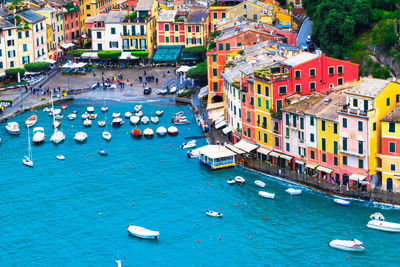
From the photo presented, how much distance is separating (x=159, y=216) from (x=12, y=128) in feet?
174

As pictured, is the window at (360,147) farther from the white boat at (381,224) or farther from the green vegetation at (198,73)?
the green vegetation at (198,73)

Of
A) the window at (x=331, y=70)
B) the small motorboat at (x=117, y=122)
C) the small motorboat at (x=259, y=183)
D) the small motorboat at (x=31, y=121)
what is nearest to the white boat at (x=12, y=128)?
the small motorboat at (x=31, y=121)

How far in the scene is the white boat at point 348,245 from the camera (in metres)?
123

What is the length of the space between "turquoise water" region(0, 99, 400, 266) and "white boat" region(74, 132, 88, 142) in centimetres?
428

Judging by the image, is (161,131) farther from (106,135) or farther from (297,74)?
(297,74)

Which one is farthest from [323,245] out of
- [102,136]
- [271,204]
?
[102,136]

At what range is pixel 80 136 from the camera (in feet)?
565

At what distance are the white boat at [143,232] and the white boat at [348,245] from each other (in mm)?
24510

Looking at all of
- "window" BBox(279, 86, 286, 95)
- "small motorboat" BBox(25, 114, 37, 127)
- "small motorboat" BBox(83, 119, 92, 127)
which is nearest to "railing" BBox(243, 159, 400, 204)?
"window" BBox(279, 86, 286, 95)

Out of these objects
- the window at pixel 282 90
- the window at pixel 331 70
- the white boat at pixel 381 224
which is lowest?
the white boat at pixel 381 224

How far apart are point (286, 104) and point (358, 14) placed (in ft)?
129

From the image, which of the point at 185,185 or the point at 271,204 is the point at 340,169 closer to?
the point at 271,204

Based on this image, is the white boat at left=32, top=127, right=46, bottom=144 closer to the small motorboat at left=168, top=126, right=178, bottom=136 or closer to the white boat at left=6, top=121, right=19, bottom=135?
the white boat at left=6, top=121, right=19, bottom=135

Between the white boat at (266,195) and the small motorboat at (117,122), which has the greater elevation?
the small motorboat at (117,122)
